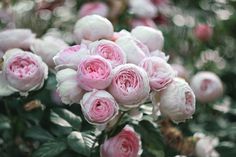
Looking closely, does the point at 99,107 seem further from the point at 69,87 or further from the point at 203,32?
the point at 203,32

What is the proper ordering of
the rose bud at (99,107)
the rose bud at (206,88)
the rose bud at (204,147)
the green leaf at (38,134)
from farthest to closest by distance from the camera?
the rose bud at (206,88) → the rose bud at (204,147) → the green leaf at (38,134) → the rose bud at (99,107)

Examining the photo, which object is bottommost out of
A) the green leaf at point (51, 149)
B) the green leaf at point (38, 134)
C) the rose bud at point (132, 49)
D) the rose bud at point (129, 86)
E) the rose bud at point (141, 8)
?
the green leaf at point (38, 134)

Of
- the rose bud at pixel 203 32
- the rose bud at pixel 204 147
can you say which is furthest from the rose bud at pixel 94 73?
the rose bud at pixel 203 32

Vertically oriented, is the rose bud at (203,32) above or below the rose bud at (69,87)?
below

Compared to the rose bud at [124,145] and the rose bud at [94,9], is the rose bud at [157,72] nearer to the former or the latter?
the rose bud at [124,145]

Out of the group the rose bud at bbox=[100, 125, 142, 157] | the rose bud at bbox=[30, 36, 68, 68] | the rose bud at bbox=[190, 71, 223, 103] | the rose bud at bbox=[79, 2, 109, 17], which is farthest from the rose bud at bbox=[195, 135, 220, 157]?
the rose bud at bbox=[79, 2, 109, 17]

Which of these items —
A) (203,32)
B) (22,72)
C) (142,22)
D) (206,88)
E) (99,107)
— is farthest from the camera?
(203,32)

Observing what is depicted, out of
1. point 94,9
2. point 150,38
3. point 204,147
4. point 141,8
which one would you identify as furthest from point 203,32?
A: point 150,38
